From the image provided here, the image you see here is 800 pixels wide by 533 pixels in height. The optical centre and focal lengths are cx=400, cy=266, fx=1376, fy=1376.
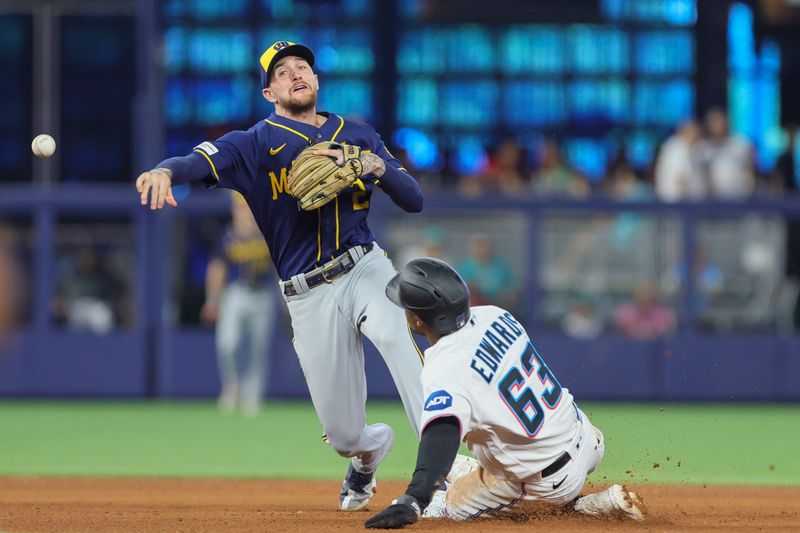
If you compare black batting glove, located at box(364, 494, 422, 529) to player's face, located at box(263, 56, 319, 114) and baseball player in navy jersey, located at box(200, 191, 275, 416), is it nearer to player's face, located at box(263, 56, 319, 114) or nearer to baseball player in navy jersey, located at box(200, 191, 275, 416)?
player's face, located at box(263, 56, 319, 114)

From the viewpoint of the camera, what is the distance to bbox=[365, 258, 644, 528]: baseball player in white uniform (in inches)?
182

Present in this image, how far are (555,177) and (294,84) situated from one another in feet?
26.5

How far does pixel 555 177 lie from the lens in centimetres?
1373

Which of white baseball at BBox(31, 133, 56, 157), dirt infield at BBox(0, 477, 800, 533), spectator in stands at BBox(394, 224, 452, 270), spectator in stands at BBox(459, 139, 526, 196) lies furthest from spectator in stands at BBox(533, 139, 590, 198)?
white baseball at BBox(31, 133, 56, 157)

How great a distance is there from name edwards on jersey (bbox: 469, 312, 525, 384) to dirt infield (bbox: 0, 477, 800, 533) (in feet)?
2.13

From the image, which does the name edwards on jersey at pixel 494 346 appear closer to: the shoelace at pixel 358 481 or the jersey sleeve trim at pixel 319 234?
the jersey sleeve trim at pixel 319 234

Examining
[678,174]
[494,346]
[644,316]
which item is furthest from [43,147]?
[678,174]

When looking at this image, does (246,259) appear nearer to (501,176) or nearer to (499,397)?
(501,176)

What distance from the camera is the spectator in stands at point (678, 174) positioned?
1335 cm

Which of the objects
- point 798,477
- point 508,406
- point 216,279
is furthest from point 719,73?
point 508,406

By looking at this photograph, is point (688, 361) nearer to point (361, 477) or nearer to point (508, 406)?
point (361, 477)

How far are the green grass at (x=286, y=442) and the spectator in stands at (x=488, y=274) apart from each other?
1364mm

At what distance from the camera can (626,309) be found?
13.5m

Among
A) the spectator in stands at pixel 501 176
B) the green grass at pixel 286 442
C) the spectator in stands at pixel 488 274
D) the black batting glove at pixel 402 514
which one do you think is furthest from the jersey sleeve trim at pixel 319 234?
the spectator in stands at pixel 501 176
